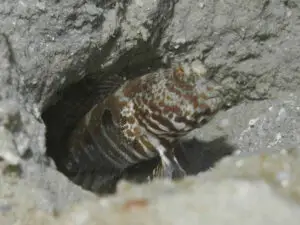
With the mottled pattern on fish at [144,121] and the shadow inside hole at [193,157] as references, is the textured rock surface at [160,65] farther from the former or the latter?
the mottled pattern on fish at [144,121]

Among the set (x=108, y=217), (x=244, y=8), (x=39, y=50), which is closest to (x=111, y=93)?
(x=39, y=50)

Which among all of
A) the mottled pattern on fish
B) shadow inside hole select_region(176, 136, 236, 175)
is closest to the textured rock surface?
shadow inside hole select_region(176, 136, 236, 175)

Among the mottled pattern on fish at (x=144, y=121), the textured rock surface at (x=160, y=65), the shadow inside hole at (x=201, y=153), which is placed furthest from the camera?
the shadow inside hole at (x=201, y=153)

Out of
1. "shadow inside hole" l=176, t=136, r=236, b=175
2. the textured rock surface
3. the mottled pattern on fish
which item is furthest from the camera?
"shadow inside hole" l=176, t=136, r=236, b=175

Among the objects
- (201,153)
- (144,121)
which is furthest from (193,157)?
(144,121)

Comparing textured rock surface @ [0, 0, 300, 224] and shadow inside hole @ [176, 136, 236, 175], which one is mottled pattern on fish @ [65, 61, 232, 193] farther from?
shadow inside hole @ [176, 136, 236, 175]

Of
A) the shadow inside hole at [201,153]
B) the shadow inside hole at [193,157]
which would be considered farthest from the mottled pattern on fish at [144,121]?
the shadow inside hole at [201,153]

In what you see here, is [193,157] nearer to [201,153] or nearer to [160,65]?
[201,153]
